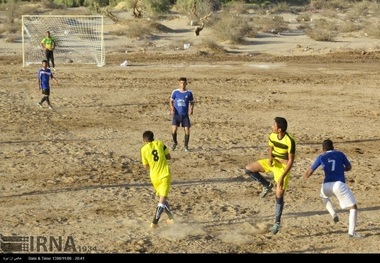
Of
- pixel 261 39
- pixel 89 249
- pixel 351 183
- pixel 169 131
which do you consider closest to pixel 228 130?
pixel 169 131

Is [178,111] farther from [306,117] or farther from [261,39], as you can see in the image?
[261,39]

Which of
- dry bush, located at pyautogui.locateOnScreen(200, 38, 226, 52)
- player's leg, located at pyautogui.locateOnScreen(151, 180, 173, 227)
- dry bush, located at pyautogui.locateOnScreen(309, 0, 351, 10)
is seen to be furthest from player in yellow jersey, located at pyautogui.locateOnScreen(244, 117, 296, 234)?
dry bush, located at pyautogui.locateOnScreen(309, 0, 351, 10)

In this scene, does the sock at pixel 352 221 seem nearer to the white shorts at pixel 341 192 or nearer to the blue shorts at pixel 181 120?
the white shorts at pixel 341 192

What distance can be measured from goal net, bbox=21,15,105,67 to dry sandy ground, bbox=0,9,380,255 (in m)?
1.05

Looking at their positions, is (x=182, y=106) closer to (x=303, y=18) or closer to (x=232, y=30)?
(x=232, y=30)

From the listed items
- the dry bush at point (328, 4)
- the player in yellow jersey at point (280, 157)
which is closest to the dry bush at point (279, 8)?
the dry bush at point (328, 4)

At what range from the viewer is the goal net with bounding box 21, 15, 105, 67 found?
34.7m

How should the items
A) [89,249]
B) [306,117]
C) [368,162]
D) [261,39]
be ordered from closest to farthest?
[89,249], [368,162], [306,117], [261,39]

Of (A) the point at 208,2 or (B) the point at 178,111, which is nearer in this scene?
(B) the point at 178,111

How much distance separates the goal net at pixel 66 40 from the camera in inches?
1364

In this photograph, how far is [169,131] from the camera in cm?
2034

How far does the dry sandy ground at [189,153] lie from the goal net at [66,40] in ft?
3.45

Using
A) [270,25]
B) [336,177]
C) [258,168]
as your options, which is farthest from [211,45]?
[336,177]

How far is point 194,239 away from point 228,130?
8793mm
